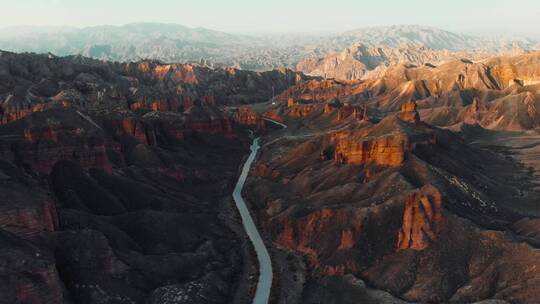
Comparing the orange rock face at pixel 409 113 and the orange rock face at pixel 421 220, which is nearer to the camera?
the orange rock face at pixel 421 220

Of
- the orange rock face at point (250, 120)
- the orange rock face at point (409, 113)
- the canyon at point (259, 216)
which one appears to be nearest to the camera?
the canyon at point (259, 216)

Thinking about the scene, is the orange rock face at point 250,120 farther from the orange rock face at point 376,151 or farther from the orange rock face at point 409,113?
the orange rock face at point 376,151

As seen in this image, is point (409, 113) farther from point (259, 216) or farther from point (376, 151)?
point (259, 216)

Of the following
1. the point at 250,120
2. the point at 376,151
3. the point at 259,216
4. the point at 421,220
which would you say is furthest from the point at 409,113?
the point at 421,220


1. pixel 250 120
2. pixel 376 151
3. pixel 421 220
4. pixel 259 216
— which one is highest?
pixel 376 151

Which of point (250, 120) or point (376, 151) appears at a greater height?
point (376, 151)

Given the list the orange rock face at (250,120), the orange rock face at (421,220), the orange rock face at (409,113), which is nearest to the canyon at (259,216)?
the orange rock face at (421,220)

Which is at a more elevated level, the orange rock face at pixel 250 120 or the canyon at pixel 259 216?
the canyon at pixel 259 216

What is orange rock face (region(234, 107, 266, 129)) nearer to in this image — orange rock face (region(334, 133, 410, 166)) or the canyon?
the canyon

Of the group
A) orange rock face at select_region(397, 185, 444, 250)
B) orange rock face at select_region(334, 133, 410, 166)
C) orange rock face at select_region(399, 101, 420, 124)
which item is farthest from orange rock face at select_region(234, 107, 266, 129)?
orange rock face at select_region(397, 185, 444, 250)

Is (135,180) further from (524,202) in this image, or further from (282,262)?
(524,202)
